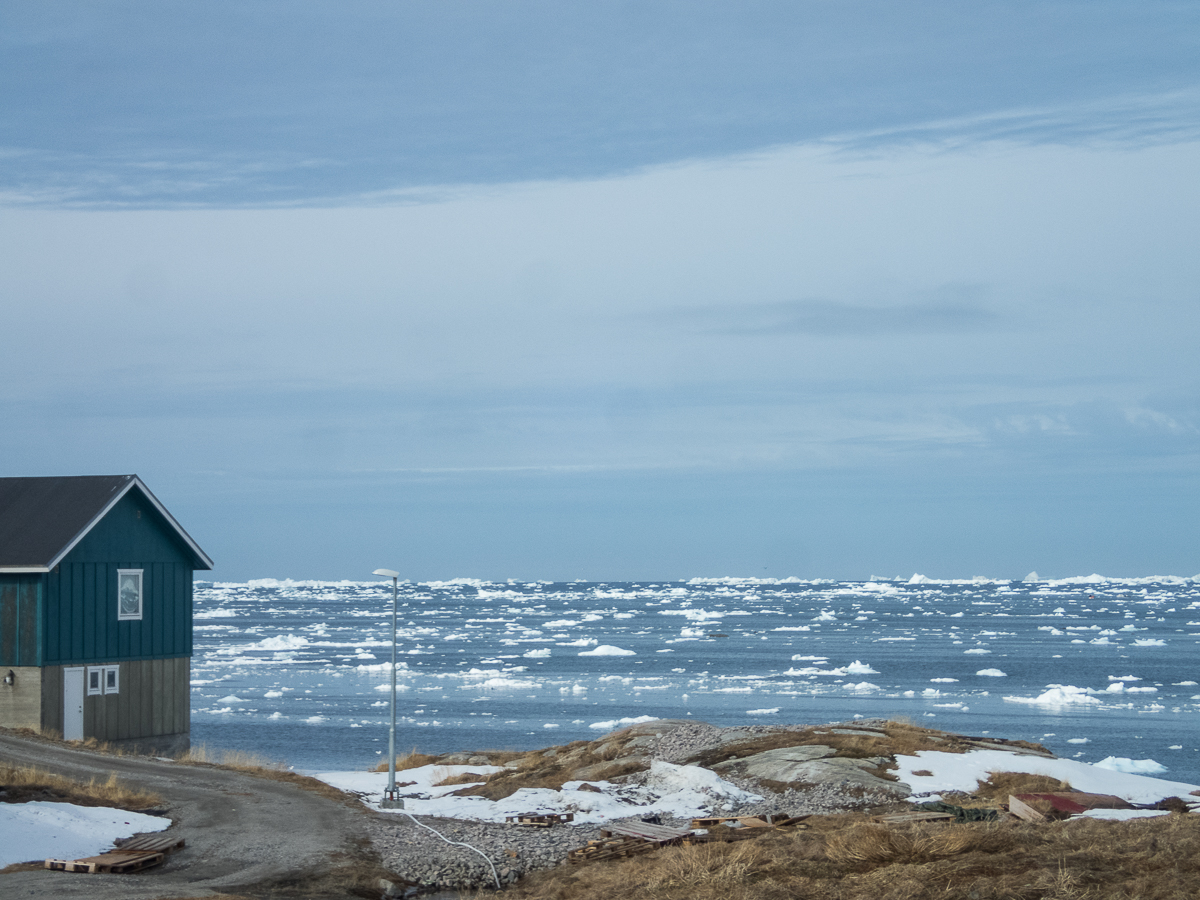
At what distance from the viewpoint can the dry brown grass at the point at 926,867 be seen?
12.6 m

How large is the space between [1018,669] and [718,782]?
224ft

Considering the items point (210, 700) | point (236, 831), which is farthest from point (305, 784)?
point (210, 700)

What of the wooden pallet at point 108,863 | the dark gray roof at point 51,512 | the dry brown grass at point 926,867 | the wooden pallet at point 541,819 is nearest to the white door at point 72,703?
the dark gray roof at point 51,512

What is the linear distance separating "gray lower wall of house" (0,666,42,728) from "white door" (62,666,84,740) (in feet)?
2.01

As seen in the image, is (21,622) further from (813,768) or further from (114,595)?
(813,768)

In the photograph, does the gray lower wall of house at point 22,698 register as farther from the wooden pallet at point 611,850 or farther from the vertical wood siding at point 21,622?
the wooden pallet at point 611,850

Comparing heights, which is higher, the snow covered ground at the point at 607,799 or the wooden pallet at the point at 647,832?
the wooden pallet at the point at 647,832

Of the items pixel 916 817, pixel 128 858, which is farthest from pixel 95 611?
pixel 916 817

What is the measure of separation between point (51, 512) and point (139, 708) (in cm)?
521

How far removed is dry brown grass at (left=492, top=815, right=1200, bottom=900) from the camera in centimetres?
1264

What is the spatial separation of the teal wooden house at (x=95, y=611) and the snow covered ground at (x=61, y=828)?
9.17 m

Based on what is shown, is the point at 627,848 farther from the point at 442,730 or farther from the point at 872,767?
the point at 442,730

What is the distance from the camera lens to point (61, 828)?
59.0 feet

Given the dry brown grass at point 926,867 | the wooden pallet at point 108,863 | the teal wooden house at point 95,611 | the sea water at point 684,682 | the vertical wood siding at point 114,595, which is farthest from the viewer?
the sea water at point 684,682
